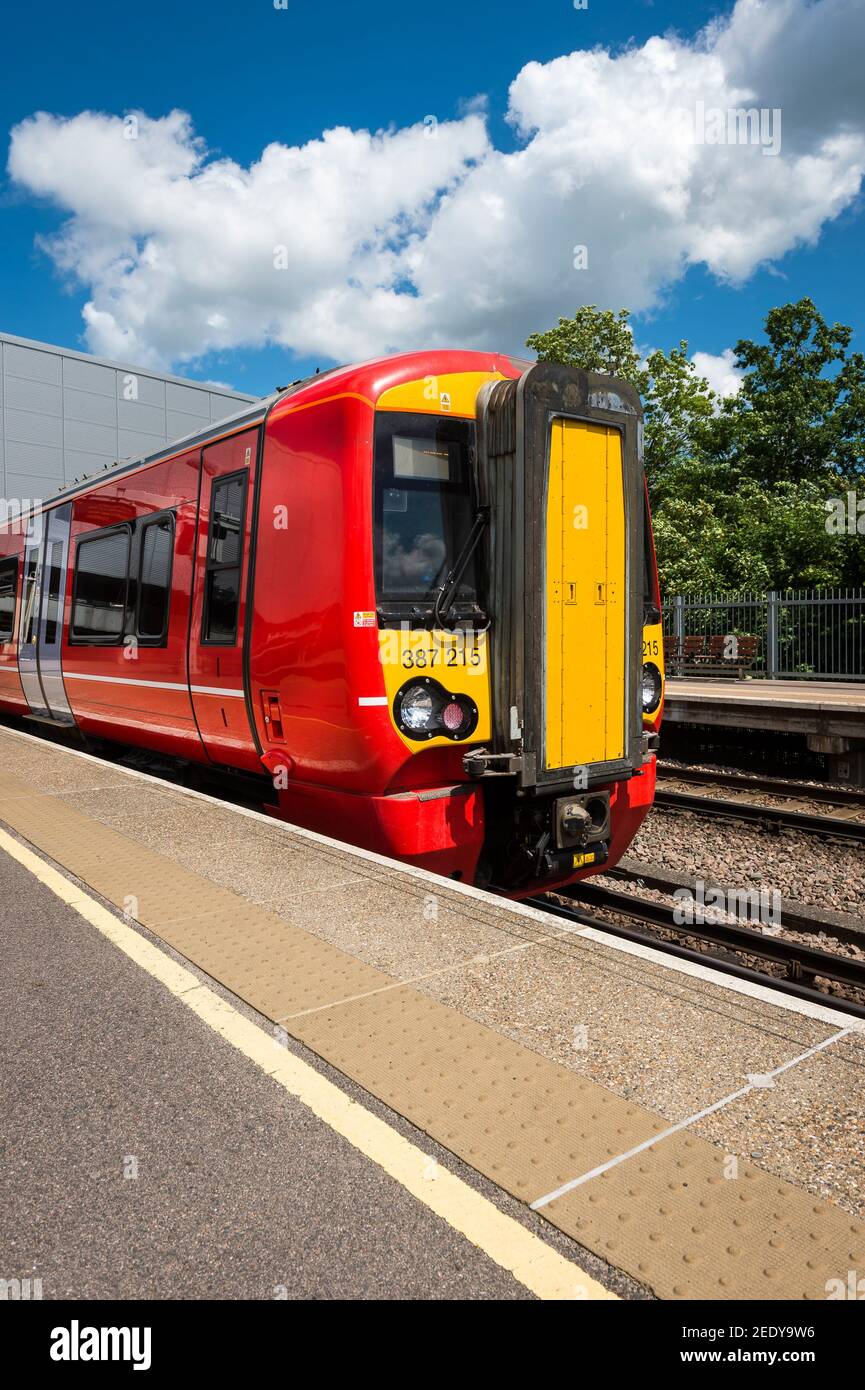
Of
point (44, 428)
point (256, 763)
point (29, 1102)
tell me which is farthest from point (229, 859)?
point (44, 428)

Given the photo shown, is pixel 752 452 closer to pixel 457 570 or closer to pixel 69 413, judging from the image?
pixel 69 413

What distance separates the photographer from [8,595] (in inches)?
481

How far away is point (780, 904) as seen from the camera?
604 centimetres

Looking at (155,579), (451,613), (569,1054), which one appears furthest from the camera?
(155,579)

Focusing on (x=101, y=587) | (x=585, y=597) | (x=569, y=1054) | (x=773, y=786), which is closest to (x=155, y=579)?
(x=101, y=587)

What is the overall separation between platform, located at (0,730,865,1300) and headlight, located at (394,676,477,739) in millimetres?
763

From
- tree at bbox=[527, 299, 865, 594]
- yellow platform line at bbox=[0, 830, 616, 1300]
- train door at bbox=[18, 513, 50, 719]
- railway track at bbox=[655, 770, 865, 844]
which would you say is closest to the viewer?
yellow platform line at bbox=[0, 830, 616, 1300]

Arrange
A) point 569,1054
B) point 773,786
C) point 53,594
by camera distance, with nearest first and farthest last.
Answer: point 569,1054
point 773,786
point 53,594

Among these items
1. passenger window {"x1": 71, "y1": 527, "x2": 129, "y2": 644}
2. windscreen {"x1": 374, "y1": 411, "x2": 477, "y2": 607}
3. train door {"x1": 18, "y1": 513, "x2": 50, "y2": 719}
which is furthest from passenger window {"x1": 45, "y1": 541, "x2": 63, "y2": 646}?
windscreen {"x1": 374, "y1": 411, "x2": 477, "y2": 607}

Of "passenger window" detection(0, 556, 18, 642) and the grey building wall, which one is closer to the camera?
"passenger window" detection(0, 556, 18, 642)

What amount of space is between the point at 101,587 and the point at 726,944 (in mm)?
6283

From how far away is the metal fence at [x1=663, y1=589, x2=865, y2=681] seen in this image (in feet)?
59.7

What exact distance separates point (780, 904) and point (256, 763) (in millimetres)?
3523

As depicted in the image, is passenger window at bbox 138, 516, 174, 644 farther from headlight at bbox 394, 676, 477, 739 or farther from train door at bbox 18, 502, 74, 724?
headlight at bbox 394, 676, 477, 739
